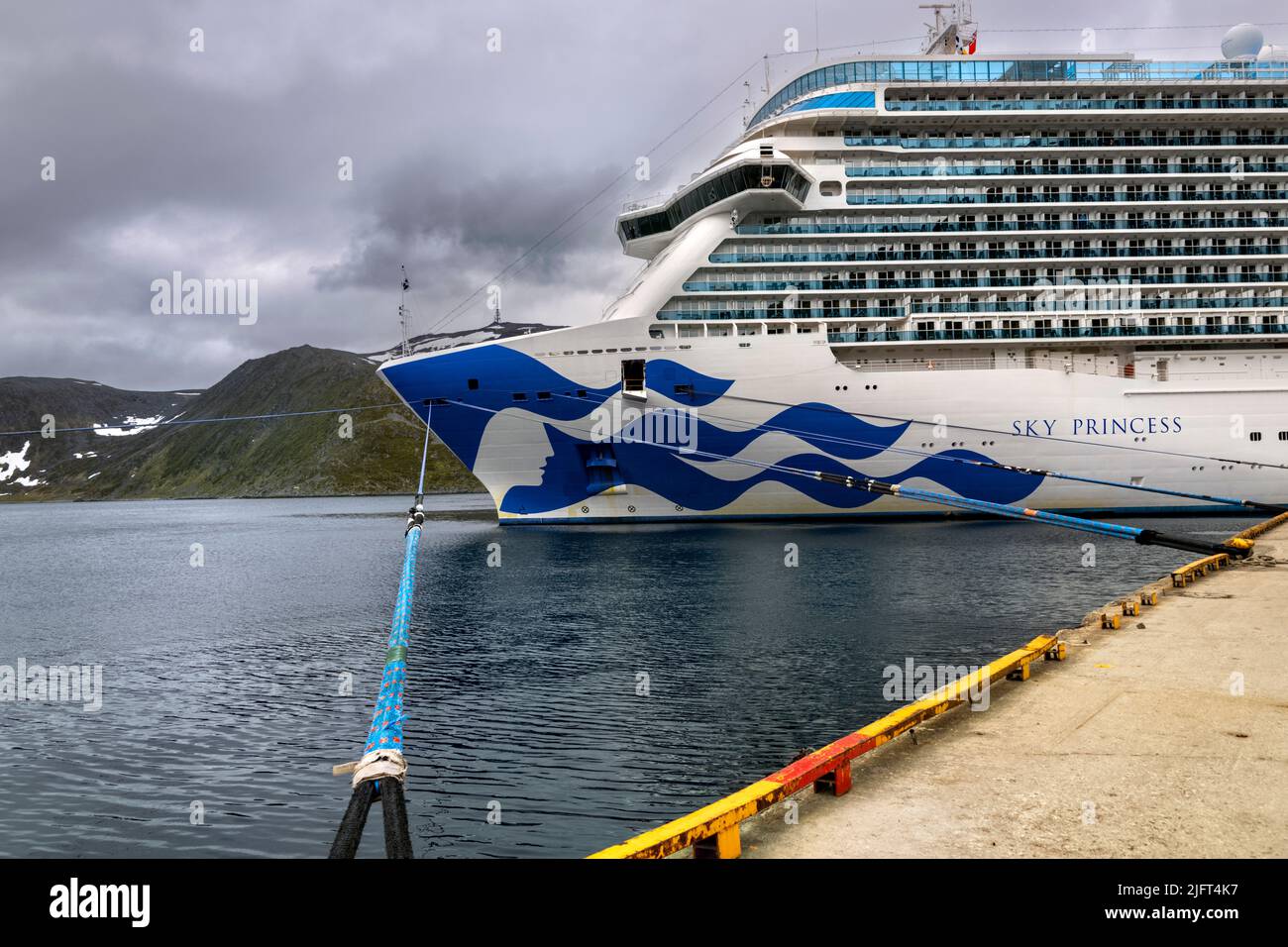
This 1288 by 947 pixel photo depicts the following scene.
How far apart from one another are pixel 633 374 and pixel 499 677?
67.4 ft

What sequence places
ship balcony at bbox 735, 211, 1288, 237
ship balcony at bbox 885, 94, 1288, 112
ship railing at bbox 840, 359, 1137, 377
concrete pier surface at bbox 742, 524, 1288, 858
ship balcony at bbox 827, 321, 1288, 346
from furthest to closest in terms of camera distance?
ship balcony at bbox 885, 94, 1288, 112 < ship balcony at bbox 735, 211, 1288, 237 < ship railing at bbox 840, 359, 1137, 377 < ship balcony at bbox 827, 321, 1288, 346 < concrete pier surface at bbox 742, 524, 1288, 858

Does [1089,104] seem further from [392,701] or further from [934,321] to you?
[392,701]

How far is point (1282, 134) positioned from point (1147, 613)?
40994 mm

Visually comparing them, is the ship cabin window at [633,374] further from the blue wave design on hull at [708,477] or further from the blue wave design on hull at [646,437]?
the blue wave design on hull at [708,477]

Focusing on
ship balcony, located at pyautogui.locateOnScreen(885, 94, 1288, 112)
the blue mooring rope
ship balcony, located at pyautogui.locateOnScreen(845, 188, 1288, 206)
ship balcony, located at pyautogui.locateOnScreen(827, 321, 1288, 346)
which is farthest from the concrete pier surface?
ship balcony, located at pyautogui.locateOnScreen(885, 94, 1288, 112)

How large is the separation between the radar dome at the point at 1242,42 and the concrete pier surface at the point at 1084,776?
152 feet

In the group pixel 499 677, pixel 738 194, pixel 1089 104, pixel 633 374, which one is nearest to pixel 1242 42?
pixel 1089 104

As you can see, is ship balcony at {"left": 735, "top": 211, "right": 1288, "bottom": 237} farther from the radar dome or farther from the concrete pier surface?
the concrete pier surface

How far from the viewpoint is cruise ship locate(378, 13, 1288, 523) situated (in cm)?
3381

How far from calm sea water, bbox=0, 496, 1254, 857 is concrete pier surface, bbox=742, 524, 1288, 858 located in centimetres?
255

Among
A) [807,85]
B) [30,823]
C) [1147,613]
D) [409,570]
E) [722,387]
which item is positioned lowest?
[30,823]

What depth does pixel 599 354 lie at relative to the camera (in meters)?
33.5
